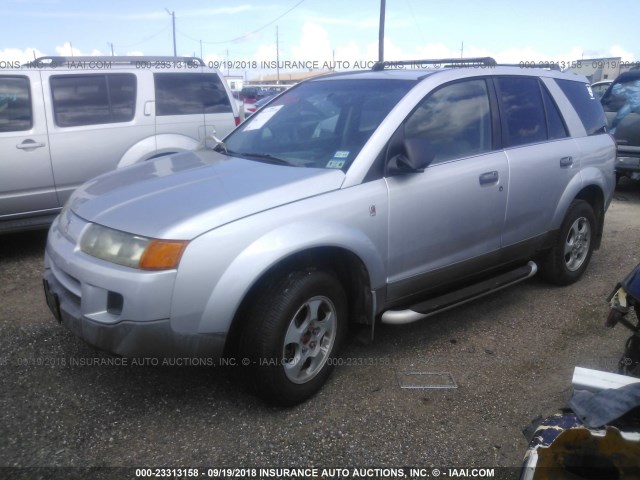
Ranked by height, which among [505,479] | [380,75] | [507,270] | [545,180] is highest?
[380,75]

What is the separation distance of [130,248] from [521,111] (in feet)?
10.1

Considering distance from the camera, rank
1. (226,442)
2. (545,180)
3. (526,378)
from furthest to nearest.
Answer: (545,180) → (526,378) → (226,442)

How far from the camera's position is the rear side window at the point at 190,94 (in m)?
6.46

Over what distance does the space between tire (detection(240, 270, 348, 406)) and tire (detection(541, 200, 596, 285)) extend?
232cm

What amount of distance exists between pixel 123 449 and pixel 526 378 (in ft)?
7.60

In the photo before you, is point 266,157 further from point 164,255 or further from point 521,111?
point 521,111

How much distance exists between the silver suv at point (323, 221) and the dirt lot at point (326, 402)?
0.99ft

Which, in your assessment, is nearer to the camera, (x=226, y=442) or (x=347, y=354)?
(x=226, y=442)

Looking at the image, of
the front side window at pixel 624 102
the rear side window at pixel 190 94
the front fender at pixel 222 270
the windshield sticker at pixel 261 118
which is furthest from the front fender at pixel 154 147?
the front side window at pixel 624 102

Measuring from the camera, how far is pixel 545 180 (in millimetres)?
4355

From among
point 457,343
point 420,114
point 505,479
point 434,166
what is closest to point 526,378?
point 457,343

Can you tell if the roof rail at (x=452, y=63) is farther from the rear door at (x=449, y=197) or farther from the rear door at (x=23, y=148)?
the rear door at (x=23, y=148)

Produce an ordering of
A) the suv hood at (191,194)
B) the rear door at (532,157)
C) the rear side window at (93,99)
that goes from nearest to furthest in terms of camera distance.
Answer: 1. the suv hood at (191,194)
2. the rear door at (532,157)
3. the rear side window at (93,99)

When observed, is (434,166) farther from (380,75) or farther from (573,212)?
(573,212)
